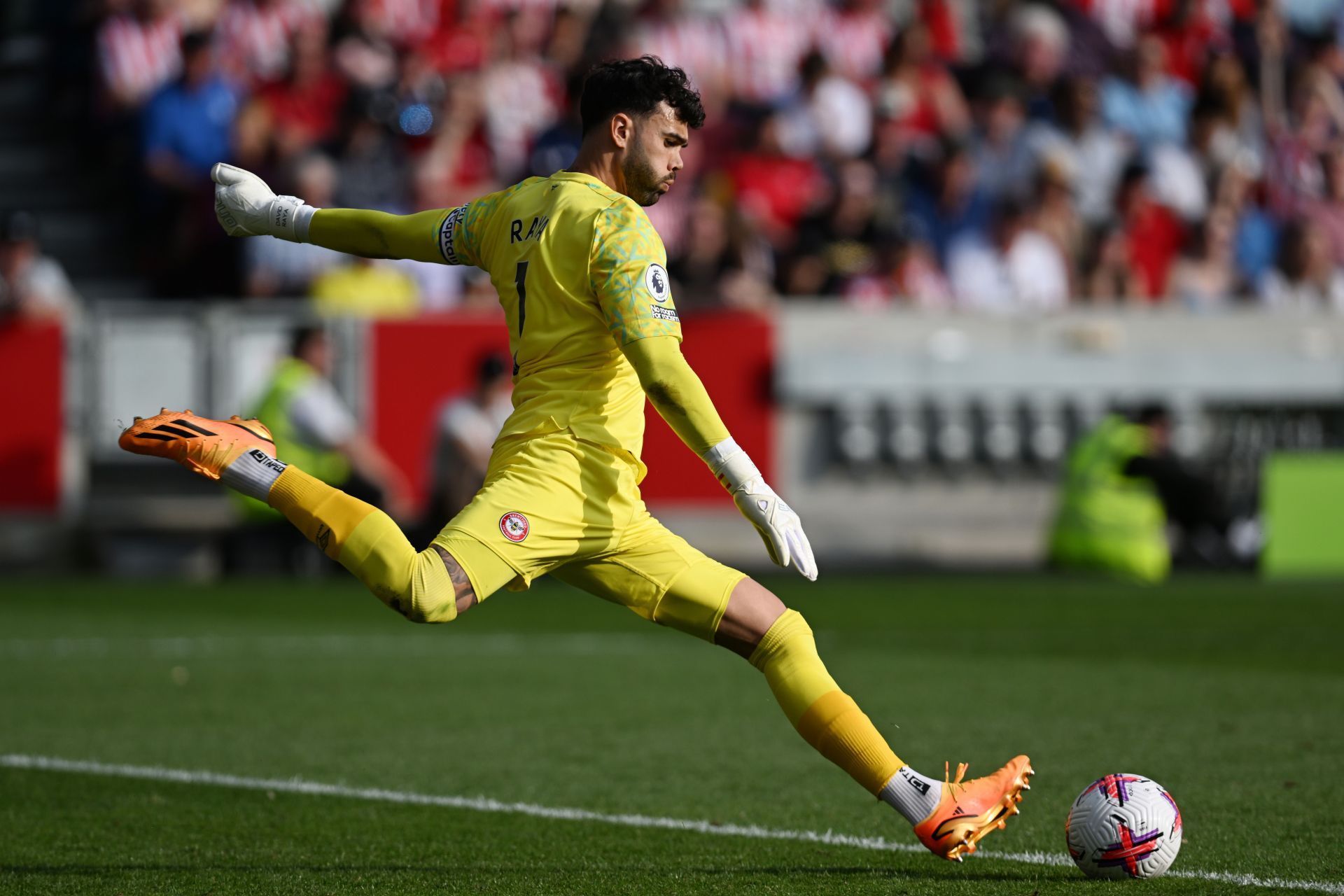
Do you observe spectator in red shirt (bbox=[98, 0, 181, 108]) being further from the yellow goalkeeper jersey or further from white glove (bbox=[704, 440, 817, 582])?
white glove (bbox=[704, 440, 817, 582])

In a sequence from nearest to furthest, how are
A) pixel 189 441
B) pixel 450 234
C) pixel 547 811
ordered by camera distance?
1. pixel 189 441
2. pixel 450 234
3. pixel 547 811

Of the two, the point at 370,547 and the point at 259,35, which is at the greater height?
the point at 259,35

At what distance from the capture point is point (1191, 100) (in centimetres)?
1975

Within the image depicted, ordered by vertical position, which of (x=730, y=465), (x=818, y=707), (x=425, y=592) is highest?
(x=730, y=465)

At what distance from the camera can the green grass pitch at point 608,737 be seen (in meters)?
5.34

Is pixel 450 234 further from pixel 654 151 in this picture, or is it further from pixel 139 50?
pixel 139 50

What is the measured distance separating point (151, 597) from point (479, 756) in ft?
24.1

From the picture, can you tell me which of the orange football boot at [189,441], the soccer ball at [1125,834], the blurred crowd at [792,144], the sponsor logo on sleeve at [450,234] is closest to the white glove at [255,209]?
the sponsor logo on sleeve at [450,234]

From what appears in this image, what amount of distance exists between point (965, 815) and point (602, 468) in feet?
4.22

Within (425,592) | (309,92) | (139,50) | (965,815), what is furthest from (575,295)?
(139,50)

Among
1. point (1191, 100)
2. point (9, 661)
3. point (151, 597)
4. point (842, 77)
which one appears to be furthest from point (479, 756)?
point (1191, 100)

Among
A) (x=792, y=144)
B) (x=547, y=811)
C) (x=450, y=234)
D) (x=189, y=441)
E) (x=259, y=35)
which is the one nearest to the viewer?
(x=189, y=441)

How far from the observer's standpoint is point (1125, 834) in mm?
5078

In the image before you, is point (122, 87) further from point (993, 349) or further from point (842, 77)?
point (993, 349)
